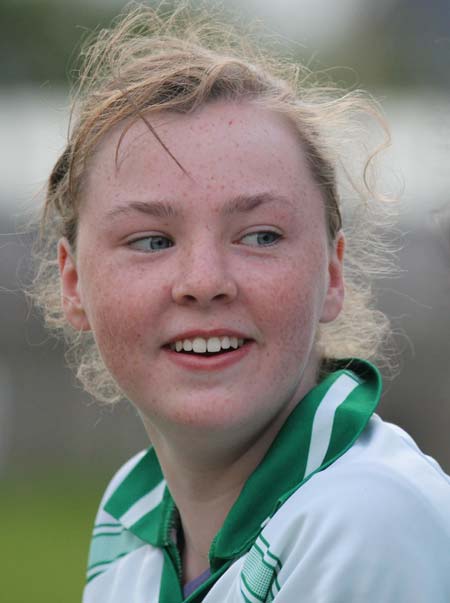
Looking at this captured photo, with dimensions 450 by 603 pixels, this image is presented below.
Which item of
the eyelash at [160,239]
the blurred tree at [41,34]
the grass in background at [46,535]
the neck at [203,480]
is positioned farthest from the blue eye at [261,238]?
the blurred tree at [41,34]

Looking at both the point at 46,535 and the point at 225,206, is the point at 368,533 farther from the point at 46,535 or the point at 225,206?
the point at 46,535

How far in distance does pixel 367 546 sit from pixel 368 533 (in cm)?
2

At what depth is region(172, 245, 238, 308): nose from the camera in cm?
222

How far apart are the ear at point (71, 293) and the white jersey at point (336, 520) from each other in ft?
2.04

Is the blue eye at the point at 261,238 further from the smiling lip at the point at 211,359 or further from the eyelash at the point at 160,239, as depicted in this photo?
the smiling lip at the point at 211,359

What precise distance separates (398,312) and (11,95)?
6.02 meters

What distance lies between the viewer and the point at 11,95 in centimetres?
1236

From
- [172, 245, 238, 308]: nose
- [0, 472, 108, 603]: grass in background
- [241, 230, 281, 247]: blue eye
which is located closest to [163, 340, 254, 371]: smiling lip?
[172, 245, 238, 308]: nose

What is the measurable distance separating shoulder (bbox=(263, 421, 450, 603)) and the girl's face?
0.28 meters

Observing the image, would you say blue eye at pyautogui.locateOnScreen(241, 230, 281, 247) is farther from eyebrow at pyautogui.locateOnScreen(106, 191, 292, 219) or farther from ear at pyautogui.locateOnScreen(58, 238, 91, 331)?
ear at pyautogui.locateOnScreen(58, 238, 91, 331)

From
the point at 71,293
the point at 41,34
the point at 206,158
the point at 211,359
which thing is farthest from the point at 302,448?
the point at 41,34

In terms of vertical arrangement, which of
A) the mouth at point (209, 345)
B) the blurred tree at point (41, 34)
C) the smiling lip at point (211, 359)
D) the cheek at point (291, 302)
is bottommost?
the smiling lip at point (211, 359)

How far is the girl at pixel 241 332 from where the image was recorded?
2033 millimetres

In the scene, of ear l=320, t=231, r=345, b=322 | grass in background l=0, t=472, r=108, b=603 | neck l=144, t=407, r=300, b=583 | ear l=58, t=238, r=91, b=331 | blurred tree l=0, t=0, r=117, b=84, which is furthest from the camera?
blurred tree l=0, t=0, r=117, b=84
